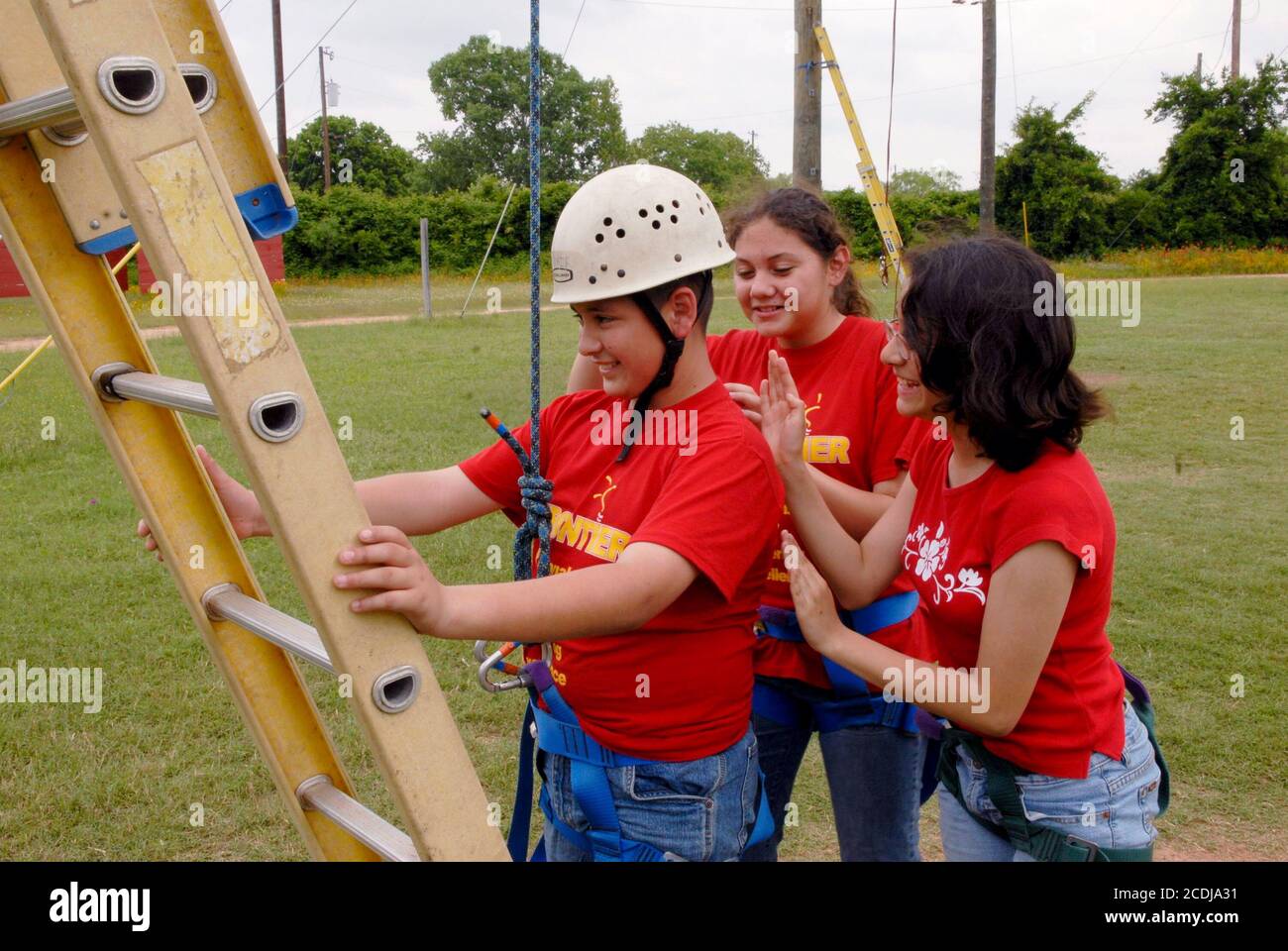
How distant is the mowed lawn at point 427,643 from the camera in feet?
14.4

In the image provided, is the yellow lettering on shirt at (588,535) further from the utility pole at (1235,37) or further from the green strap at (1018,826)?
the utility pole at (1235,37)

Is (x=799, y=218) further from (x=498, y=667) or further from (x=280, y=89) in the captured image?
(x=280, y=89)

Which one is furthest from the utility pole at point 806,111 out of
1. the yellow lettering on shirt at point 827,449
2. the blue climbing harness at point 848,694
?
the blue climbing harness at point 848,694

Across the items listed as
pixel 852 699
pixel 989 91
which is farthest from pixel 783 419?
pixel 989 91

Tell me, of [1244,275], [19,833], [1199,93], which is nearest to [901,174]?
[1199,93]

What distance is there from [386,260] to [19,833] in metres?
36.6

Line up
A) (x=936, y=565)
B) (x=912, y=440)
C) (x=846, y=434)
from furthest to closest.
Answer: (x=846, y=434)
(x=912, y=440)
(x=936, y=565)

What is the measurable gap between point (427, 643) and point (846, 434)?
3700 mm

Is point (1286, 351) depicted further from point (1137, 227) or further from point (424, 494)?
point (1137, 227)

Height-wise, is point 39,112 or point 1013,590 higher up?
point 39,112

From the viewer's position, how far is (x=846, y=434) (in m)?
2.96

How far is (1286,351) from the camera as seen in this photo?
16.3 metres

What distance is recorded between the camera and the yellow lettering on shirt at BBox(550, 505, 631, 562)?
7.45 feet

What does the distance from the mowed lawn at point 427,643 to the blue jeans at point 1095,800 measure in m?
1.98
